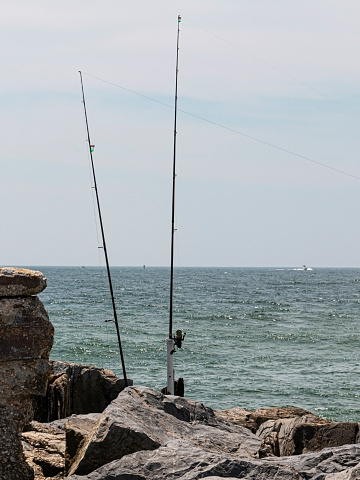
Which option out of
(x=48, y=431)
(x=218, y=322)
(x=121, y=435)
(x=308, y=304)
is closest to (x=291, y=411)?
(x=48, y=431)

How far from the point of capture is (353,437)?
21.4ft

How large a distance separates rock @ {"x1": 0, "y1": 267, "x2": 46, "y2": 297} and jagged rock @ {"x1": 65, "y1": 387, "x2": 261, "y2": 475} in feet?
3.57

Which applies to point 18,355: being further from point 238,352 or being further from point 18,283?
point 238,352

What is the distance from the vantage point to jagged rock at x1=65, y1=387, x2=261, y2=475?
16.7 ft

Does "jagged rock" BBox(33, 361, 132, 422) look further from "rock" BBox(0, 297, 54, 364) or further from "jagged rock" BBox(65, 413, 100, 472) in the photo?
"rock" BBox(0, 297, 54, 364)

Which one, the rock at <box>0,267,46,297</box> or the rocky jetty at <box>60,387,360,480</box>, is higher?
the rock at <box>0,267,46,297</box>

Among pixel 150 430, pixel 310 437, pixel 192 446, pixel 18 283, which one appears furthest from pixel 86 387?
pixel 192 446

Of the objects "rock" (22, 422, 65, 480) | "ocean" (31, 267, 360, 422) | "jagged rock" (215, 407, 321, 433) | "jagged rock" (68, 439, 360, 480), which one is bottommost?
"ocean" (31, 267, 360, 422)

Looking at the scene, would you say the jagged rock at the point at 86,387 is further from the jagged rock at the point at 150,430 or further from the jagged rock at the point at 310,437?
the jagged rock at the point at 310,437

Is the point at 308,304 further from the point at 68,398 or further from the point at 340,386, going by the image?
the point at 68,398

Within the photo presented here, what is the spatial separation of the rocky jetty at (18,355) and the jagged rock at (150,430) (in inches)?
18.4

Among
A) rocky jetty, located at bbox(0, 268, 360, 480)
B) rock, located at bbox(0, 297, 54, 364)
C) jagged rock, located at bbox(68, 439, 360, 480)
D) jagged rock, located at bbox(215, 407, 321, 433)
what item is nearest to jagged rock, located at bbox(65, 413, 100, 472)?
rocky jetty, located at bbox(0, 268, 360, 480)

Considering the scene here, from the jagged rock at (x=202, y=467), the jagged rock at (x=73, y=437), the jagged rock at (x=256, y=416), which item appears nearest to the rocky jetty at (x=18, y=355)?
the jagged rock at (x=73, y=437)

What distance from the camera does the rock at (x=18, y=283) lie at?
4.92m
